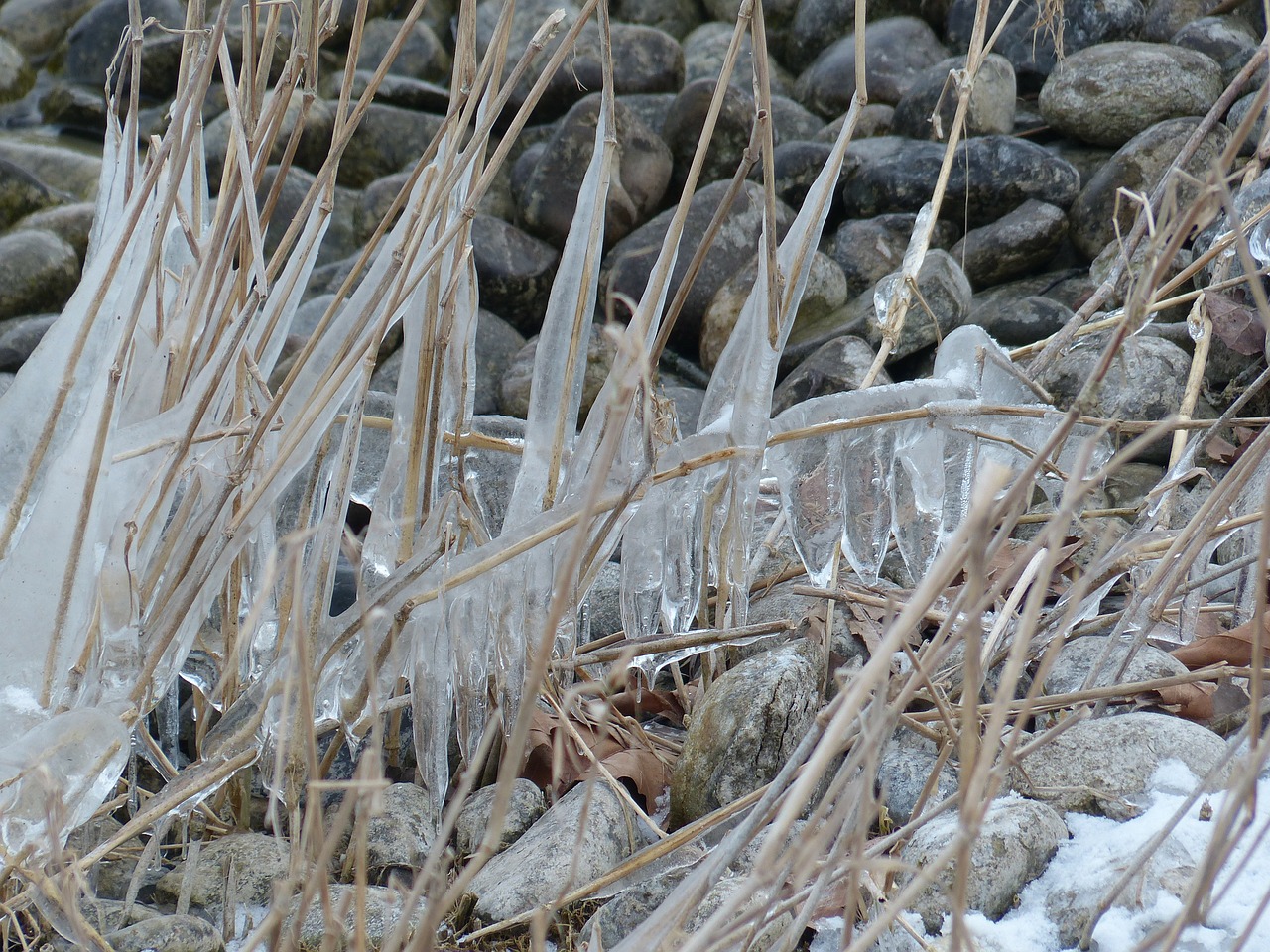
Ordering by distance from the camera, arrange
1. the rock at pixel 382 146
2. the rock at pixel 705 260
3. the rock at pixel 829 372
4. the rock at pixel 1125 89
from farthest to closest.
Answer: the rock at pixel 382 146 < the rock at pixel 1125 89 < the rock at pixel 705 260 < the rock at pixel 829 372

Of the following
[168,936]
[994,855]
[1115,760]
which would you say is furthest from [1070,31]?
[168,936]

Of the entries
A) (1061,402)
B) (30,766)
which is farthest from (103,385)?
(1061,402)

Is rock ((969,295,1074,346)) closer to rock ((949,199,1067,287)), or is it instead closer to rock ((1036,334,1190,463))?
rock ((949,199,1067,287))

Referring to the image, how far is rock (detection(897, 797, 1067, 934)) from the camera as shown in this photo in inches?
46.2

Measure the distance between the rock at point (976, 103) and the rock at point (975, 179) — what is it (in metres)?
0.28

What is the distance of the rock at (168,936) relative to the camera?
1129 mm

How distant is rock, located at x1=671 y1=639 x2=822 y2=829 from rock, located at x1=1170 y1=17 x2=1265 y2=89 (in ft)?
17.2

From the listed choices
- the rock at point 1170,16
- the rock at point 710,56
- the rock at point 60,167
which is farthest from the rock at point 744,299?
the rock at point 60,167

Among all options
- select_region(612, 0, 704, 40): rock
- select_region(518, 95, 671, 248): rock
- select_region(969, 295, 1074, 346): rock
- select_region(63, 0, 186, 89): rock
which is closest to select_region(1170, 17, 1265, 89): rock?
select_region(969, 295, 1074, 346): rock

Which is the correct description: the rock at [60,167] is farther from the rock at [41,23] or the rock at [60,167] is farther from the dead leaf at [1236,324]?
the dead leaf at [1236,324]

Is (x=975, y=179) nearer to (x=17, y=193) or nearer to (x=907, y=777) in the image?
(x=907, y=777)

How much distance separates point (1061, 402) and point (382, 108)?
5.38m

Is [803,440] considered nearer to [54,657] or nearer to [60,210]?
[54,657]

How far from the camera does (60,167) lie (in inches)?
287
